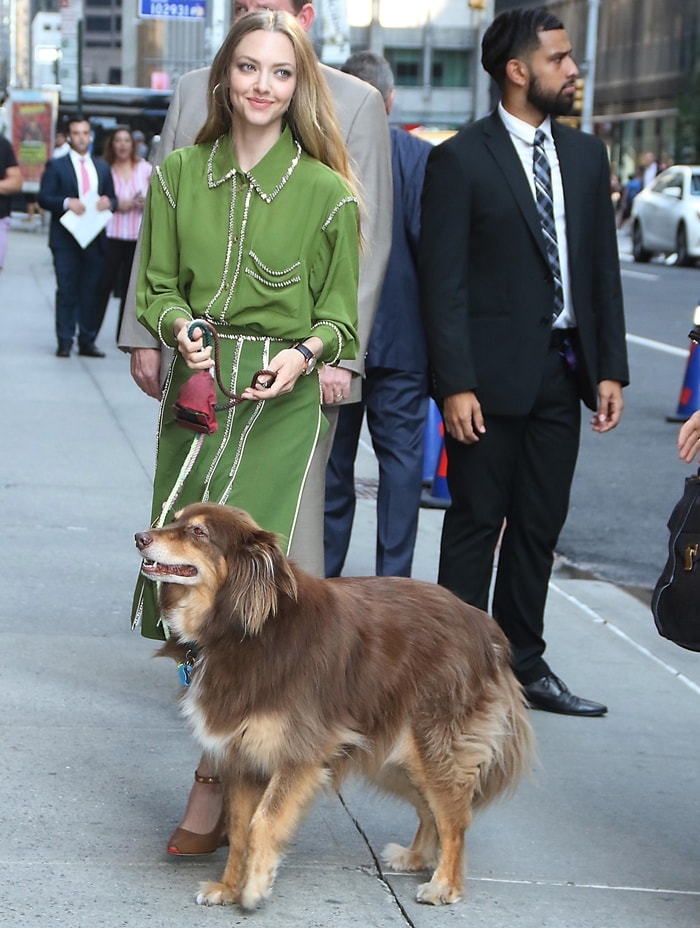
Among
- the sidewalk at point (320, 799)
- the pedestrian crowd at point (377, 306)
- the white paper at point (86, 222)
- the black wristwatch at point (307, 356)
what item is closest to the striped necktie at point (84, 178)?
the white paper at point (86, 222)

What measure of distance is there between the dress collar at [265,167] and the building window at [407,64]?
94.3 m

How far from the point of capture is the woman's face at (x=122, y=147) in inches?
617

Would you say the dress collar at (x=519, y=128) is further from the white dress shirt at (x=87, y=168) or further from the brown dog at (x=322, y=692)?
the white dress shirt at (x=87, y=168)

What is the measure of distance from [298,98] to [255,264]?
447 mm

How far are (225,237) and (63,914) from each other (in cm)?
167

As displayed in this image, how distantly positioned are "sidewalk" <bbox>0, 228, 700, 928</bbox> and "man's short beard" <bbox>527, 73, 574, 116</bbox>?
207cm

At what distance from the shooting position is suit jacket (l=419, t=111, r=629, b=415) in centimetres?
512

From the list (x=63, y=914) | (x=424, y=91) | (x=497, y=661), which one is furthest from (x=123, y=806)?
(x=424, y=91)

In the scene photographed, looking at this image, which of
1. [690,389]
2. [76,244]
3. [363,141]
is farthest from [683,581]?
[76,244]

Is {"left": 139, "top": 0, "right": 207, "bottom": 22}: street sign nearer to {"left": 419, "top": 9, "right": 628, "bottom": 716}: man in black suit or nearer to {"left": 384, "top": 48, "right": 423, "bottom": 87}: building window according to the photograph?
{"left": 419, "top": 9, "right": 628, "bottom": 716}: man in black suit

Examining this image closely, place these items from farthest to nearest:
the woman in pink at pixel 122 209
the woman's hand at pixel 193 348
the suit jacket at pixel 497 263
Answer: the woman in pink at pixel 122 209 → the suit jacket at pixel 497 263 → the woman's hand at pixel 193 348

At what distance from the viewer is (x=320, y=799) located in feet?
15.1

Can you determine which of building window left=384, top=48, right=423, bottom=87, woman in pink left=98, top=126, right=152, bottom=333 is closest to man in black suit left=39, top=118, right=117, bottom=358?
woman in pink left=98, top=126, right=152, bottom=333

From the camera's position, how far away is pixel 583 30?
76750 mm
